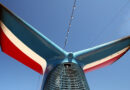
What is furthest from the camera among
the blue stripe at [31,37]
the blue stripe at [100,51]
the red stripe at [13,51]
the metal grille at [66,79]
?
the red stripe at [13,51]

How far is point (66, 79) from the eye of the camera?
4.11m

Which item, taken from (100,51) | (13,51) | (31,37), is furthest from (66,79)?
(13,51)

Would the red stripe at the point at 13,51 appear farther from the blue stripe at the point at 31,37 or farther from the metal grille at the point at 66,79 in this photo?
the metal grille at the point at 66,79

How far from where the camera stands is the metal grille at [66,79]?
4016mm

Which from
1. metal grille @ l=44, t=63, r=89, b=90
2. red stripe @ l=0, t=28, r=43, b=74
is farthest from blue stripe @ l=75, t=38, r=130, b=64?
red stripe @ l=0, t=28, r=43, b=74

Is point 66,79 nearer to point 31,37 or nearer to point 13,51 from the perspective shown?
point 31,37

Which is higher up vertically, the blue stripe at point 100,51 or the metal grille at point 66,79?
the blue stripe at point 100,51

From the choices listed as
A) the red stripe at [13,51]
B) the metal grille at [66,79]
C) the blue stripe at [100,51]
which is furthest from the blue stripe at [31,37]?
the red stripe at [13,51]

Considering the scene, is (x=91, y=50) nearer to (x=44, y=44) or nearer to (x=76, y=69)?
(x=76, y=69)

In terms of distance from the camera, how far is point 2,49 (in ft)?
20.5

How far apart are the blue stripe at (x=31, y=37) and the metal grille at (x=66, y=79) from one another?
49cm

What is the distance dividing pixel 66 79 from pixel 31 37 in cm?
183

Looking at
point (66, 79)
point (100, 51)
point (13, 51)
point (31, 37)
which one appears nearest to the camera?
point (66, 79)

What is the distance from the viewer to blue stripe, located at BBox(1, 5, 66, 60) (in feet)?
14.0
